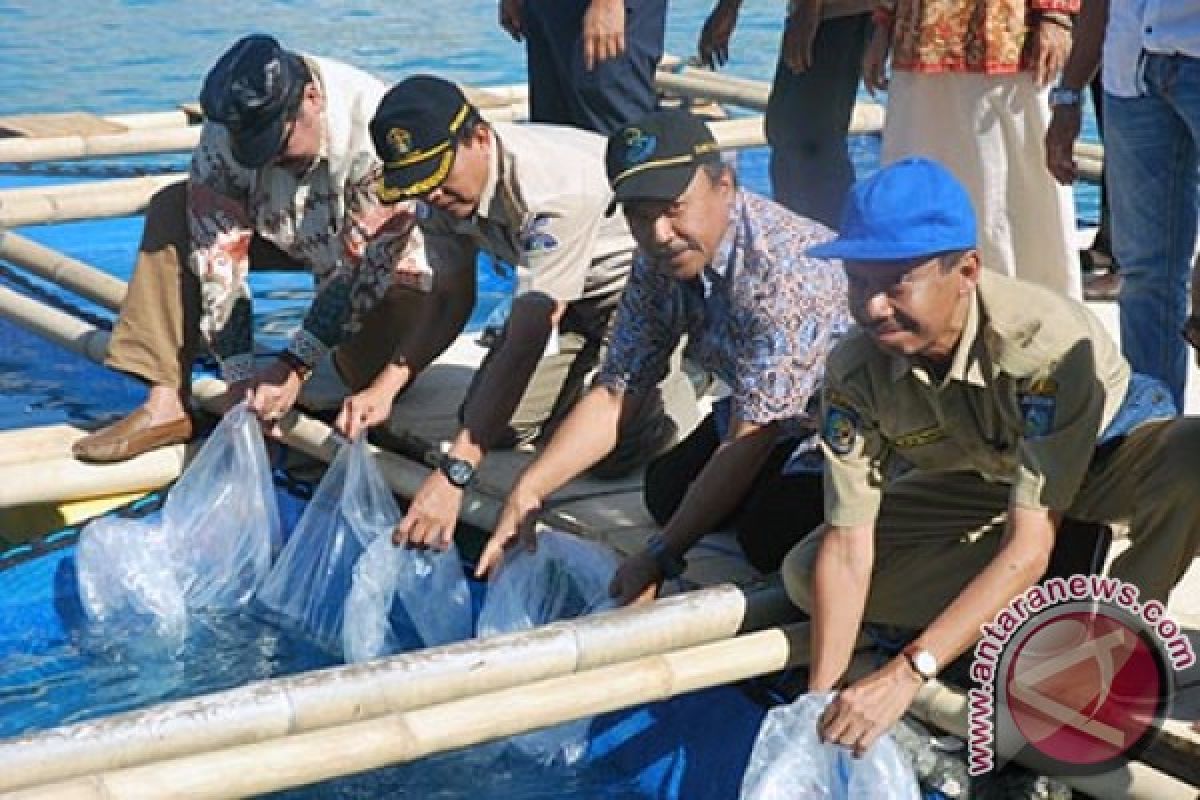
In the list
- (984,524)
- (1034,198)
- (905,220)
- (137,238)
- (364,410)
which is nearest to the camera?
(905,220)

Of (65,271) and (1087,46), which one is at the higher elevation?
(1087,46)

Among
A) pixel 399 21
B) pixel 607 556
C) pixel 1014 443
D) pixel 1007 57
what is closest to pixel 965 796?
pixel 1014 443

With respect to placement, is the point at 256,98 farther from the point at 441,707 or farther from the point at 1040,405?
the point at 1040,405

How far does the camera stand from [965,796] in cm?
353

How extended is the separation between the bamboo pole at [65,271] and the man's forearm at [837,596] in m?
2.64

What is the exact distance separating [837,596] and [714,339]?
2.08 ft

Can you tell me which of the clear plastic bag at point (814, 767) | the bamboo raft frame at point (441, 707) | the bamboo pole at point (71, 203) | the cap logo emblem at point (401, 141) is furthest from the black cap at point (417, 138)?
the bamboo pole at point (71, 203)

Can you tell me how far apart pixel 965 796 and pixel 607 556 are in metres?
0.97

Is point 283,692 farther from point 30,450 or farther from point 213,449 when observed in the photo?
point 30,450

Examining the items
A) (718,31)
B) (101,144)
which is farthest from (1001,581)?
(101,144)

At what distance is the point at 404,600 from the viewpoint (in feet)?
14.7

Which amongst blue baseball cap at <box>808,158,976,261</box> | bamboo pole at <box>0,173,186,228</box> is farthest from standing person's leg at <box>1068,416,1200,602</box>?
bamboo pole at <box>0,173,186,228</box>

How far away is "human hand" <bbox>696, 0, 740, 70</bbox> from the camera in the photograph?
5.60 m

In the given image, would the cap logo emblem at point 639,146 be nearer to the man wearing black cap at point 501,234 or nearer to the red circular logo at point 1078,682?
the man wearing black cap at point 501,234
